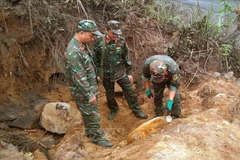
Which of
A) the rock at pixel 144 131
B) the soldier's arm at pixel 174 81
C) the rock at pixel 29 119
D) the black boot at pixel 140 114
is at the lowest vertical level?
the rock at pixel 29 119

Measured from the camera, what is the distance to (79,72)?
3.98 m

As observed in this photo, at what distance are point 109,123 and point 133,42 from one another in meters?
1.76

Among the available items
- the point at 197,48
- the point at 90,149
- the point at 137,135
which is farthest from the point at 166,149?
the point at 197,48

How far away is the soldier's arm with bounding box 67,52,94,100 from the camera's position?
3971 mm

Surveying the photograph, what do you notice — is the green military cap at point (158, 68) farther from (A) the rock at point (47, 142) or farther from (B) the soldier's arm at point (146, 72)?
(A) the rock at point (47, 142)

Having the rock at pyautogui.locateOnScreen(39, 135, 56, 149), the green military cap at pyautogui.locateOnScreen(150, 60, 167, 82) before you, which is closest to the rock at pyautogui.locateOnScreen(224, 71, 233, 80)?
the green military cap at pyautogui.locateOnScreen(150, 60, 167, 82)

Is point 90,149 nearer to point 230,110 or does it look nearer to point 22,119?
point 22,119

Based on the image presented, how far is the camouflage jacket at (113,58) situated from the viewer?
16.3ft

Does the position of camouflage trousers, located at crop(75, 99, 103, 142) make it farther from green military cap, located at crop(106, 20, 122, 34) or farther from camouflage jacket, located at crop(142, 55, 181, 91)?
green military cap, located at crop(106, 20, 122, 34)

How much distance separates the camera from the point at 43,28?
17.8 feet

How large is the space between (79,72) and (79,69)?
4 cm

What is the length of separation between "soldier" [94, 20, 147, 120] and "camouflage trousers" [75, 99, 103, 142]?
3.05ft

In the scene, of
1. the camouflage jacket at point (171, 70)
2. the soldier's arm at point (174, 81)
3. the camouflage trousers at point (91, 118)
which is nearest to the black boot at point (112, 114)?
the camouflage trousers at point (91, 118)

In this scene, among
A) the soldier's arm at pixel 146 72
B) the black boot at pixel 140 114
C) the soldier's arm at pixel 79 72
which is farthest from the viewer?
the black boot at pixel 140 114
